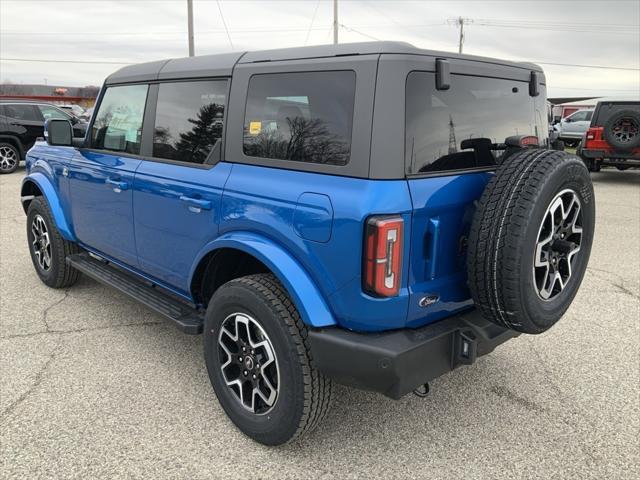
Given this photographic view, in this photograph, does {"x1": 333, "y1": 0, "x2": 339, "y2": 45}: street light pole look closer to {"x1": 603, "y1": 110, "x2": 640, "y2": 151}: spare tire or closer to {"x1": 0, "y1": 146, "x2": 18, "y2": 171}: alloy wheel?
{"x1": 0, "y1": 146, "x2": 18, "y2": 171}: alloy wheel

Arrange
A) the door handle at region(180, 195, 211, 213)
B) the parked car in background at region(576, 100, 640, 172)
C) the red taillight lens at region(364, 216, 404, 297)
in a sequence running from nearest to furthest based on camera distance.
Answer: the red taillight lens at region(364, 216, 404, 297), the door handle at region(180, 195, 211, 213), the parked car in background at region(576, 100, 640, 172)

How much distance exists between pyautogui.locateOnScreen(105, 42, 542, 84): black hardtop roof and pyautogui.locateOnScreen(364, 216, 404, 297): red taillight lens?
72 centimetres

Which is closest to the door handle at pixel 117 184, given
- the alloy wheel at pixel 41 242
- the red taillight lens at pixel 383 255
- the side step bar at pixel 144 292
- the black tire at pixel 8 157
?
the side step bar at pixel 144 292

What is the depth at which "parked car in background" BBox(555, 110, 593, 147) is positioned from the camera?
21.0 m

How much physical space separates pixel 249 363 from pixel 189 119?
146 cm

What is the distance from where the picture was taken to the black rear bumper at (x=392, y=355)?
86.4 inches

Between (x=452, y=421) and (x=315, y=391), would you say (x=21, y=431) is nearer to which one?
(x=315, y=391)

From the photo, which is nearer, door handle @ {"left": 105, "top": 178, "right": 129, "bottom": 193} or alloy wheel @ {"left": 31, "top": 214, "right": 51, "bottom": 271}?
door handle @ {"left": 105, "top": 178, "right": 129, "bottom": 193}

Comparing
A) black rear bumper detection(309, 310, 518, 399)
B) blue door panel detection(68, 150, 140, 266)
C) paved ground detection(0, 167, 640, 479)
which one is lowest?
paved ground detection(0, 167, 640, 479)

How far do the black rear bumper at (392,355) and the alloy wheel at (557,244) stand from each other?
42cm

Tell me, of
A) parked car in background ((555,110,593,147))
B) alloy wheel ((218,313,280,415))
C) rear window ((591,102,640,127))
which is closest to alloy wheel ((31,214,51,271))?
alloy wheel ((218,313,280,415))

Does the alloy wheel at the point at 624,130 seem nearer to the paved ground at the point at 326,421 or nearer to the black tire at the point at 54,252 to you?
the paved ground at the point at 326,421

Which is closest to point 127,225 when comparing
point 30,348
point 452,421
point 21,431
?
point 30,348

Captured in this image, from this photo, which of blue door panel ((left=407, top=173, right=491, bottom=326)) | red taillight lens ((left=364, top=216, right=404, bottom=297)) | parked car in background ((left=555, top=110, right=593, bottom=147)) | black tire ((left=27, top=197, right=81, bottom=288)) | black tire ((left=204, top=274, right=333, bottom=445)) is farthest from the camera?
parked car in background ((left=555, top=110, right=593, bottom=147))
